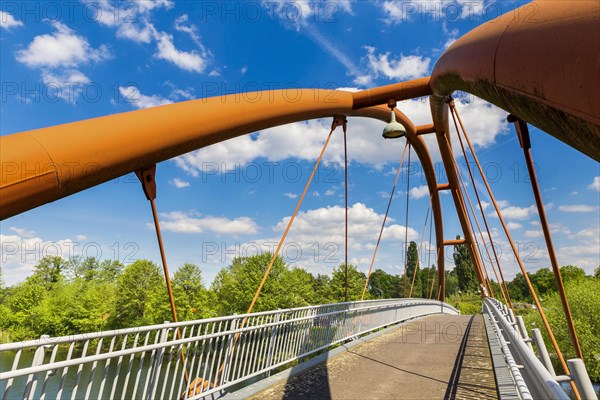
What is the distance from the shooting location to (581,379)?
180 centimetres

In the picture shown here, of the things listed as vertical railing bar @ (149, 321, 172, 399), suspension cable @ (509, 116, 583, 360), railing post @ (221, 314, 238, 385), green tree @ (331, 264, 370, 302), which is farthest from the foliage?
vertical railing bar @ (149, 321, 172, 399)

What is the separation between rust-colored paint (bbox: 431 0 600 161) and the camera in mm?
1701

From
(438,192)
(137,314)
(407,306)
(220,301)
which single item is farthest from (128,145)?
(137,314)

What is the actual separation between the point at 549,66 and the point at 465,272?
94637mm

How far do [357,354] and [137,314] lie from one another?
40734 mm

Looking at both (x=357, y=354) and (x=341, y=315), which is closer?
(x=357, y=354)

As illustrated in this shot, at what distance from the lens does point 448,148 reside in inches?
561

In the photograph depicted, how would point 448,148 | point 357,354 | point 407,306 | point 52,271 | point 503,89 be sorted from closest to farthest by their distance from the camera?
point 503,89 → point 357,354 → point 448,148 → point 407,306 → point 52,271

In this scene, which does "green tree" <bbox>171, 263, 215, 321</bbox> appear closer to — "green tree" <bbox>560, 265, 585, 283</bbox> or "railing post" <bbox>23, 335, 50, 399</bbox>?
"railing post" <bbox>23, 335, 50, 399</bbox>

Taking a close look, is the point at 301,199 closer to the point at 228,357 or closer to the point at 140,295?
the point at 228,357

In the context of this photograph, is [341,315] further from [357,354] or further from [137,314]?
[137,314]

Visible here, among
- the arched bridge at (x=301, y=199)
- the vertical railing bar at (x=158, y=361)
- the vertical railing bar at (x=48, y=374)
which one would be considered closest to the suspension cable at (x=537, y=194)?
the arched bridge at (x=301, y=199)

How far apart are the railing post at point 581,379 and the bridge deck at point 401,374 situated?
3647 mm

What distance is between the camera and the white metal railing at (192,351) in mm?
2857
